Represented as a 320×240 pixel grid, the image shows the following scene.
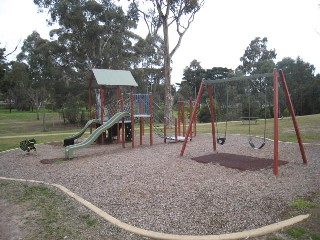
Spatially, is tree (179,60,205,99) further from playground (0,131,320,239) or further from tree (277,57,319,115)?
playground (0,131,320,239)

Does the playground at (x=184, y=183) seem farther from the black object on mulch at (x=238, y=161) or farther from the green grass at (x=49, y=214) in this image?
the green grass at (x=49, y=214)

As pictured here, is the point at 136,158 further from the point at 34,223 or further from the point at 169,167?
the point at 34,223

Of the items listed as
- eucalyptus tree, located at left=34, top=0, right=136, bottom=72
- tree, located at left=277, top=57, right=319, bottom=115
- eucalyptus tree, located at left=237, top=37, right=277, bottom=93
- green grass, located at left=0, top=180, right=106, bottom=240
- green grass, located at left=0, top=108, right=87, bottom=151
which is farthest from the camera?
eucalyptus tree, located at left=237, top=37, right=277, bottom=93

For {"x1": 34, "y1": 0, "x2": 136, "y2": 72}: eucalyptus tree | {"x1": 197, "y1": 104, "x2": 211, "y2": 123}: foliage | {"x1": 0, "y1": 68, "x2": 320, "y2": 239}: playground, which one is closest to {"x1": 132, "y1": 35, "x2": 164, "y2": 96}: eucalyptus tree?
{"x1": 34, "y1": 0, "x2": 136, "y2": 72}: eucalyptus tree

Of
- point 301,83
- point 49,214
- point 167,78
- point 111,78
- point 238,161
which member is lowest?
point 49,214

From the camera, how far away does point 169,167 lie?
7.29 metres

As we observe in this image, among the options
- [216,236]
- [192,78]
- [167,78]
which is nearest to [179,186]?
[216,236]

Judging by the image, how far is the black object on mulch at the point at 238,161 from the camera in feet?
23.4

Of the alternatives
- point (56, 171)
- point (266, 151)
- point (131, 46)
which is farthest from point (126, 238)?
point (131, 46)

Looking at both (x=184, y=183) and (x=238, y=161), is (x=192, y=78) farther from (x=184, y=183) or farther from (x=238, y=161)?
(x=184, y=183)

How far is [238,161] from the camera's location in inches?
310

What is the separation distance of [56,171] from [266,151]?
651cm

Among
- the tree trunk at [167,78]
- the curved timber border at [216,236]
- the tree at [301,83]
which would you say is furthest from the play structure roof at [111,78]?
the tree at [301,83]

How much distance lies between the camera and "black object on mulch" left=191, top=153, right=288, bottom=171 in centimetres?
712
